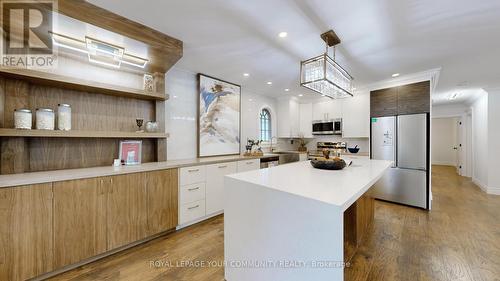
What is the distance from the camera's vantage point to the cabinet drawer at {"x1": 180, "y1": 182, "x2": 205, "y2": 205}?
2502mm

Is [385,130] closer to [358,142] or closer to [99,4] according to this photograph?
[358,142]

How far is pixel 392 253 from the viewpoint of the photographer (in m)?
1.97

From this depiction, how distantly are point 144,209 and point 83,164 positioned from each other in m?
0.90

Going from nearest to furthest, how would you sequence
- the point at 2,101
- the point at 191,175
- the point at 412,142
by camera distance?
1. the point at 2,101
2. the point at 191,175
3. the point at 412,142

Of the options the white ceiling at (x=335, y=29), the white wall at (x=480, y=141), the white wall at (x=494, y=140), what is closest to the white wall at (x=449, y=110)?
the white wall at (x=480, y=141)

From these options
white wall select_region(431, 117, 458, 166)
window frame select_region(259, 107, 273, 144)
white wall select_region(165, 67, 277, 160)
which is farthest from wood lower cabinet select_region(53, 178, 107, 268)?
white wall select_region(431, 117, 458, 166)

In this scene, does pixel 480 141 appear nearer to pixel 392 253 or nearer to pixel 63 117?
pixel 392 253

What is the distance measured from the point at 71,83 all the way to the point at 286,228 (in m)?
2.46

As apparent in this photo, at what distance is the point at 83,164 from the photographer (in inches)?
84.3

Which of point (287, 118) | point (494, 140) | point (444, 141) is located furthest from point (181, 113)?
point (444, 141)

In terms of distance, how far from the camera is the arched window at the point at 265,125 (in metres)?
4.83

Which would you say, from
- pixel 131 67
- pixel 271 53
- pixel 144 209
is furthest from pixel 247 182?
pixel 131 67

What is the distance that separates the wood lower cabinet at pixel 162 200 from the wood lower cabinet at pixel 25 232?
80 centimetres

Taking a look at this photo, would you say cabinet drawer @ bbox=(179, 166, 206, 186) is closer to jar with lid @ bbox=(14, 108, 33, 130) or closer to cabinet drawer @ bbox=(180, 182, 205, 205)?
cabinet drawer @ bbox=(180, 182, 205, 205)
